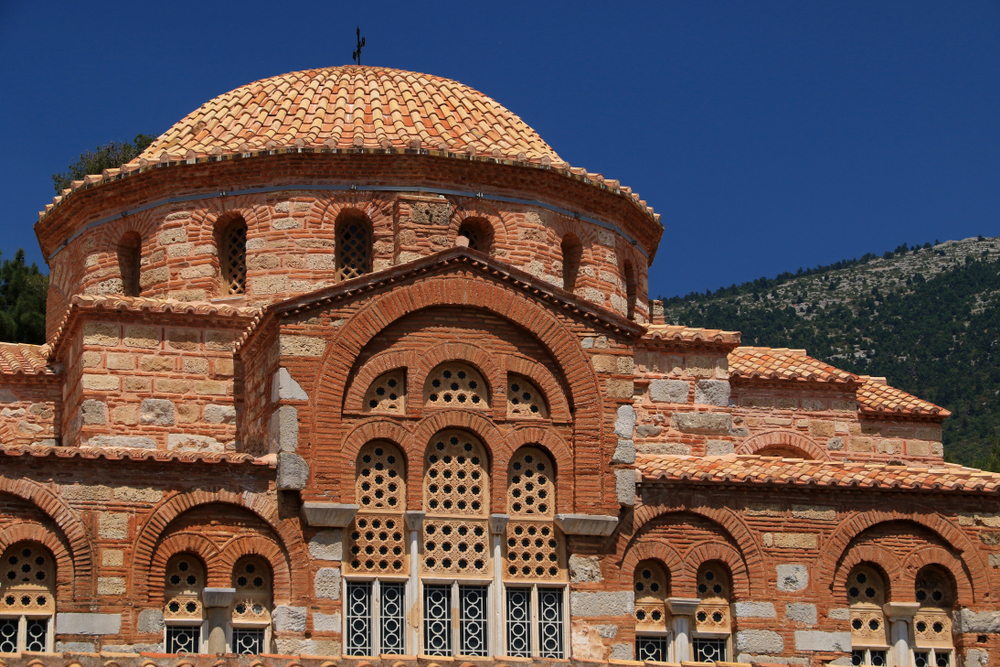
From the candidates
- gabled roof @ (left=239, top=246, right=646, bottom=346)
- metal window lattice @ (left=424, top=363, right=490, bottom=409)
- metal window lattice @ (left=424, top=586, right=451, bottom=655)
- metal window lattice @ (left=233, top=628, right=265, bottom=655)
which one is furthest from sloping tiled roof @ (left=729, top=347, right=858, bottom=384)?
metal window lattice @ (left=233, top=628, right=265, bottom=655)

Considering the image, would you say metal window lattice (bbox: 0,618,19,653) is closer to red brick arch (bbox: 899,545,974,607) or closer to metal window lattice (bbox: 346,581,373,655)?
metal window lattice (bbox: 346,581,373,655)

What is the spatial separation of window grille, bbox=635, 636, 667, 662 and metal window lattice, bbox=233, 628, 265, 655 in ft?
14.7

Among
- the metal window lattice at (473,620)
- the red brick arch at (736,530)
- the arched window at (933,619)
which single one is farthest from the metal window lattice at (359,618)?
the arched window at (933,619)

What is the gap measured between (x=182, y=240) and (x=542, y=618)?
7.35 metres

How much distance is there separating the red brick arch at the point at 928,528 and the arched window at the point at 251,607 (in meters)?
6.69

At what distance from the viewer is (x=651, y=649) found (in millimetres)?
18078

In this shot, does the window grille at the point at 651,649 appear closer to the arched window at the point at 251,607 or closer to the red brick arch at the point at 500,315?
the red brick arch at the point at 500,315

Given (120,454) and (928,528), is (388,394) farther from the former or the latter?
(928,528)

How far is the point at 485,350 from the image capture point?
18.2 metres

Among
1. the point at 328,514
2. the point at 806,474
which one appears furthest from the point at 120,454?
the point at 806,474

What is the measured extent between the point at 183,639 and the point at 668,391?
24.4ft

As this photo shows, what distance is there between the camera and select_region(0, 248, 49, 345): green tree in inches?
1171

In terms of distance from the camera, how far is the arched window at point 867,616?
1831cm

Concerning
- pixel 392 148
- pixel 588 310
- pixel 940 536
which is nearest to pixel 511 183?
pixel 392 148
